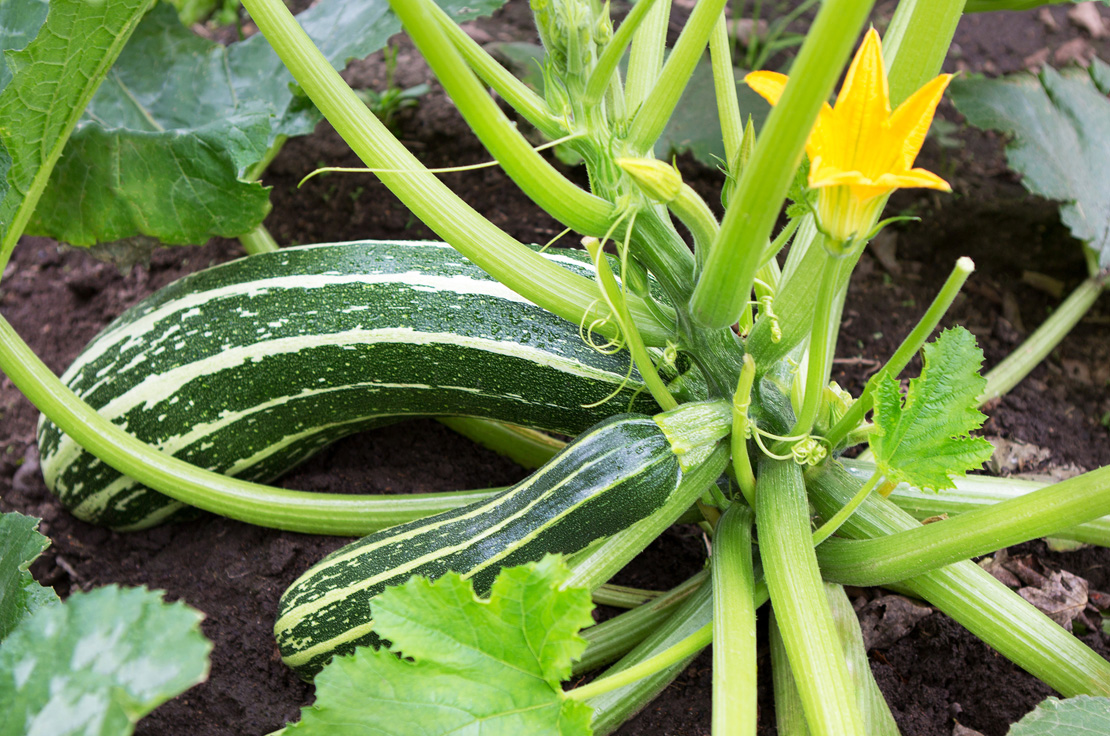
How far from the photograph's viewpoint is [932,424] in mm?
1237

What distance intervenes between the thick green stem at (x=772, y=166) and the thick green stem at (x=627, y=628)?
67 centimetres

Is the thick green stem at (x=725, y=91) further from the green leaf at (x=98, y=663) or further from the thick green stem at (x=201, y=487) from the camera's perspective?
the green leaf at (x=98, y=663)

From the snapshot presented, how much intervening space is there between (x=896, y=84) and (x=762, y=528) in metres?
0.72

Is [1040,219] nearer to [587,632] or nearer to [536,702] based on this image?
[587,632]

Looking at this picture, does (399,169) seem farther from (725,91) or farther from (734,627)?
(734,627)

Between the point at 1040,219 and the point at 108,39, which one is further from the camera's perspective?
the point at 1040,219

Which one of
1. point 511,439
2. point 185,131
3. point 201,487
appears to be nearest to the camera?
point 201,487

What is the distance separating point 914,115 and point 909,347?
1.48ft

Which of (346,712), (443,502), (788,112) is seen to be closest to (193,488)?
(443,502)

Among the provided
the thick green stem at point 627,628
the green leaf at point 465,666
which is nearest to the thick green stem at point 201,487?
the thick green stem at point 627,628

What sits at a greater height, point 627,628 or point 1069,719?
point 627,628

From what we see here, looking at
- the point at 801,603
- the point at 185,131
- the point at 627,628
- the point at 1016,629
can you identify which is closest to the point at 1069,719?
the point at 1016,629

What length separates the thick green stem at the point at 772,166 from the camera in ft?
2.76

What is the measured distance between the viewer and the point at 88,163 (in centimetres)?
192
